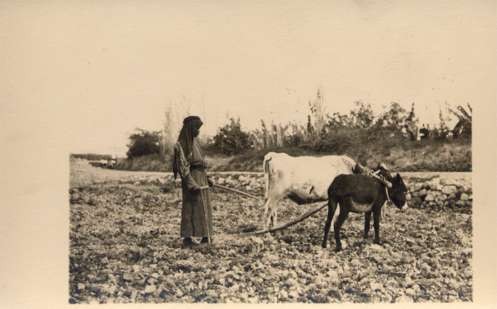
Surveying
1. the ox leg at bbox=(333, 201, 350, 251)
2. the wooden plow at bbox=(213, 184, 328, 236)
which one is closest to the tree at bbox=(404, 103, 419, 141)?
the ox leg at bbox=(333, 201, 350, 251)

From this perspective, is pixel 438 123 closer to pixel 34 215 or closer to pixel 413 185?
pixel 413 185

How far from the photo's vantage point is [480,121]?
4.36 metres

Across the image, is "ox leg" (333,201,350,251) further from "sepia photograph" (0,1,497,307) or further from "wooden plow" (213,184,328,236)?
"wooden plow" (213,184,328,236)

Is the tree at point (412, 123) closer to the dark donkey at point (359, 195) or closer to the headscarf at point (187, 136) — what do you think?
the dark donkey at point (359, 195)

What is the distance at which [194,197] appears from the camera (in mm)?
4426

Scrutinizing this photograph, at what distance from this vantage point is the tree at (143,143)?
4387 mm

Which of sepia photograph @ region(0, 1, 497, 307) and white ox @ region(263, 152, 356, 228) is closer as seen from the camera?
sepia photograph @ region(0, 1, 497, 307)

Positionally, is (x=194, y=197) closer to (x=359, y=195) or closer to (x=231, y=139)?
(x=231, y=139)

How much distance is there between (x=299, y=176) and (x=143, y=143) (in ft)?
3.62

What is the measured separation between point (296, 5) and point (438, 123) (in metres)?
1.26

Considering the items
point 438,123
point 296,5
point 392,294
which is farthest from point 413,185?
point 296,5

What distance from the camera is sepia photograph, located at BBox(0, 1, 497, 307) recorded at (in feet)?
14.2

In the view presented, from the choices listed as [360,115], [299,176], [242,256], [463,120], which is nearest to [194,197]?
[242,256]

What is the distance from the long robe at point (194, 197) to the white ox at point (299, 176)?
41 cm
